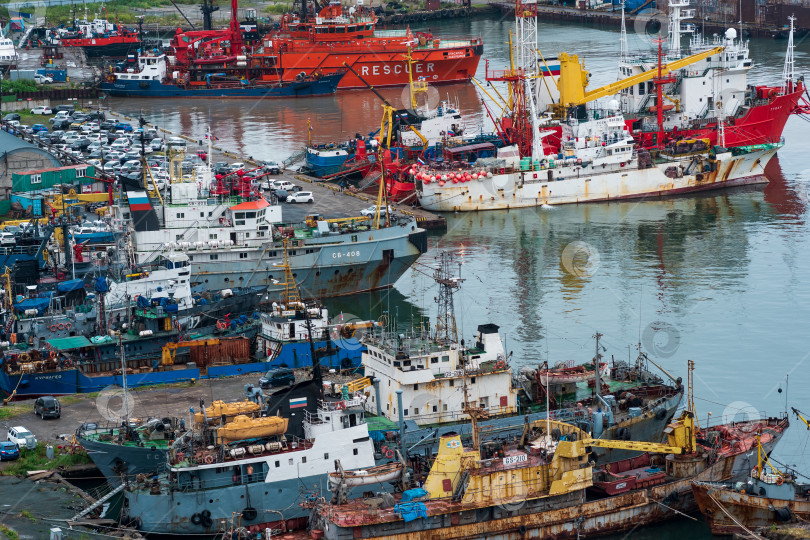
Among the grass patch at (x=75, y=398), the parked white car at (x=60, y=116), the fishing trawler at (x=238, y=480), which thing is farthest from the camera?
the parked white car at (x=60, y=116)

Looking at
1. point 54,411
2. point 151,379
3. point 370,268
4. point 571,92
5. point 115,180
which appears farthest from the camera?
point 571,92

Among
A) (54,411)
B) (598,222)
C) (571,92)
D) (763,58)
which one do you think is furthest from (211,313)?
(763,58)

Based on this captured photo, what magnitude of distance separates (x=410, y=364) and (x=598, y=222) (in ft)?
111

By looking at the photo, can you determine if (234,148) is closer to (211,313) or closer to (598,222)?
(598,222)

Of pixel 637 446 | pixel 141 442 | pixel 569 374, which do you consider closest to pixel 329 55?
pixel 569 374

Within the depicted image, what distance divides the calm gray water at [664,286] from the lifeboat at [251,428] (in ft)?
30.8

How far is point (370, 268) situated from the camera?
5347cm

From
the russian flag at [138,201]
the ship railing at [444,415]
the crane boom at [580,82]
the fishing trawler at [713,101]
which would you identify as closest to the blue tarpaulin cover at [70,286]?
the russian flag at [138,201]

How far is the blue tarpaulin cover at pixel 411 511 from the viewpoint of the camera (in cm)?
3025

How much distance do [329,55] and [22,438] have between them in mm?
76433

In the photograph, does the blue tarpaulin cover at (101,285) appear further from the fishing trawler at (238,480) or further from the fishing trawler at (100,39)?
the fishing trawler at (100,39)

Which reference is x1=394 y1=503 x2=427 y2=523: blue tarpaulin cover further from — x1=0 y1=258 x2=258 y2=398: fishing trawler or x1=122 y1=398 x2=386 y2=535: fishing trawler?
x1=0 y1=258 x2=258 y2=398: fishing trawler

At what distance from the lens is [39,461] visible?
33906 millimetres

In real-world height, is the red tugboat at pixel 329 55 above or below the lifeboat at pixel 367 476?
above
